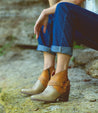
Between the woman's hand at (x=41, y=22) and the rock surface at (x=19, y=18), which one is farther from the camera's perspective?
the rock surface at (x=19, y=18)

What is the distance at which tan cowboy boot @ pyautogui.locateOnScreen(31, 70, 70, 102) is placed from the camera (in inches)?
55.1

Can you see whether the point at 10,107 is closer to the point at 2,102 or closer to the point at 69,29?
the point at 2,102

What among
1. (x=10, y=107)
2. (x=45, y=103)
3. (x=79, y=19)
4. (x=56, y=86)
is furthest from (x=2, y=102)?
(x=79, y=19)

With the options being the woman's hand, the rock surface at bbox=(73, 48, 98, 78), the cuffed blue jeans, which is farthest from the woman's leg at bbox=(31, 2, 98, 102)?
the rock surface at bbox=(73, 48, 98, 78)

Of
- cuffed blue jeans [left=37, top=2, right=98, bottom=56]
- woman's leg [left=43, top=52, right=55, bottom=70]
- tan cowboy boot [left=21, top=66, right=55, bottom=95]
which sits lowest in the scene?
tan cowboy boot [left=21, top=66, right=55, bottom=95]

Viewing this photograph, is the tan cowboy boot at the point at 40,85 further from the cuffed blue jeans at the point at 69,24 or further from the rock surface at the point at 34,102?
the cuffed blue jeans at the point at 69,24

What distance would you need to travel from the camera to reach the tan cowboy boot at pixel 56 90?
1400mm

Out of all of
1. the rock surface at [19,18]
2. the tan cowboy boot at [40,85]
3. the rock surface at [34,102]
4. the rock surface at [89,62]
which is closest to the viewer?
the rock surface at [34,102]

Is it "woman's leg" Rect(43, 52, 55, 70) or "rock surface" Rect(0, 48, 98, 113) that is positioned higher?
"woman's leg" Rect(43, 52, 55, 70)

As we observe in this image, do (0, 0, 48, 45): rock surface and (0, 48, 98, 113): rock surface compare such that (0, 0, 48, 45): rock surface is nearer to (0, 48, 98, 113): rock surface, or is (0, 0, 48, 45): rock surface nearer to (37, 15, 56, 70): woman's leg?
(0, 48, 98, 113): rock surface

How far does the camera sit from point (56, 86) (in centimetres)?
143

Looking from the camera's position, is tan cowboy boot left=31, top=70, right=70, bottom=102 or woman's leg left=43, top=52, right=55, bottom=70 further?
woman's leg left=43, top=52, right=55, bottom=70

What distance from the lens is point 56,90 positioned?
4.66ft

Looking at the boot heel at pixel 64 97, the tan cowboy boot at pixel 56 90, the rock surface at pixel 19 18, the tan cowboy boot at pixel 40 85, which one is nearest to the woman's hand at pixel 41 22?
the tan cowboy boot at pixel 40 85
